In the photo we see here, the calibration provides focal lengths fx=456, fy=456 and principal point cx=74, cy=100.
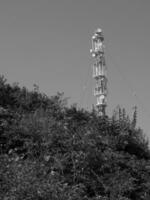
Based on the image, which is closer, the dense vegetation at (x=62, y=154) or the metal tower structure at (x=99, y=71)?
the dense vegetation at (x=62, y=154)

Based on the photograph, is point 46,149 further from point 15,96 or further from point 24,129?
point 15,96

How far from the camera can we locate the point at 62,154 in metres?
7.79

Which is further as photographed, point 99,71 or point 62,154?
point 99,71

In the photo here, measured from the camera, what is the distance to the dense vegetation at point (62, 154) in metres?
6.06

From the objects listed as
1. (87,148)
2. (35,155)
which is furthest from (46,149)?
(87,148)

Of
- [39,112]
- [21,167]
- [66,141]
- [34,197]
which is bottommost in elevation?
[34,197]

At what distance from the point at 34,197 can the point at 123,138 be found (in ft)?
13.2

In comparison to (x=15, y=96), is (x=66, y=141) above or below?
below

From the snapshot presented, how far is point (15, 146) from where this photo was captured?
7.83 metres

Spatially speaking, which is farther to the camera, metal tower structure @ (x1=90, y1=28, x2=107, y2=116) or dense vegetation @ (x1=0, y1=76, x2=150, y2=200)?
metal tower structure @ (x1=90, y1=28, x2=107, y2=116)

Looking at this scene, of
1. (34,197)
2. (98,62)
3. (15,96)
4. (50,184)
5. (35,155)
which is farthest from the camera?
(98,62)

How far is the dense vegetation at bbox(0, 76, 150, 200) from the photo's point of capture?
6.06 metres

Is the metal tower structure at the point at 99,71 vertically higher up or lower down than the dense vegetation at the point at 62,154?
higher up

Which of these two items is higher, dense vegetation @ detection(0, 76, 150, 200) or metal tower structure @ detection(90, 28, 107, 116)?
metal tower structure @ detection(90, 28, 107, 116)
